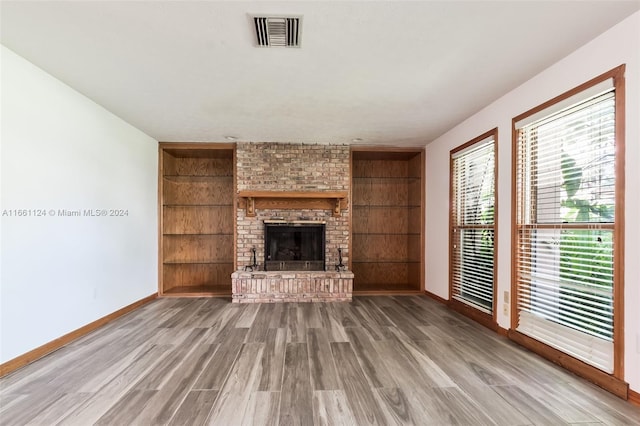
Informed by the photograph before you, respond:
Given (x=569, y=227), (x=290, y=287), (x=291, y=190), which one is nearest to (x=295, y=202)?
(x=291, y=190)

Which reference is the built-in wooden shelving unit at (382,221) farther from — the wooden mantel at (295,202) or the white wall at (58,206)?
the white wall at (58,206)

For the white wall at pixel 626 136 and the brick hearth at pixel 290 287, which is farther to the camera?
the brick hearth at pixel 290 287

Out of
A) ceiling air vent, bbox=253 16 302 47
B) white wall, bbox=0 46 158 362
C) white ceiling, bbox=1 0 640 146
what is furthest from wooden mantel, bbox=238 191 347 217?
ceiling air vent, bbox=253 16 302 47

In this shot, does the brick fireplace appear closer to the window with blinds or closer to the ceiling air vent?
the window with blinds

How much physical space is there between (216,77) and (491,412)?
305 cm

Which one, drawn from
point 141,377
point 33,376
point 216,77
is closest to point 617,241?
point 216,77

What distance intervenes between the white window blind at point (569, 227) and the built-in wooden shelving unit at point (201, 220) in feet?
13.3

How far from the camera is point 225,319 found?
322 cm

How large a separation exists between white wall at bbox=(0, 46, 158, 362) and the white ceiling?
26 cm

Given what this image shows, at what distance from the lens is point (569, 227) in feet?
6.86

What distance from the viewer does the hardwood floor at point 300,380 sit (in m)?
1.56

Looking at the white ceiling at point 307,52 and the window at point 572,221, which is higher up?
the white ceiling at point 307,52

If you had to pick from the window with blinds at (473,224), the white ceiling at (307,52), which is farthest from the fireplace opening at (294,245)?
the window with blinds at (473,224)

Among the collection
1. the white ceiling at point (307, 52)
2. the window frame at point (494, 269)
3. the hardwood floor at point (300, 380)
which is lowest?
the hardwood floor at point (300, 380)
